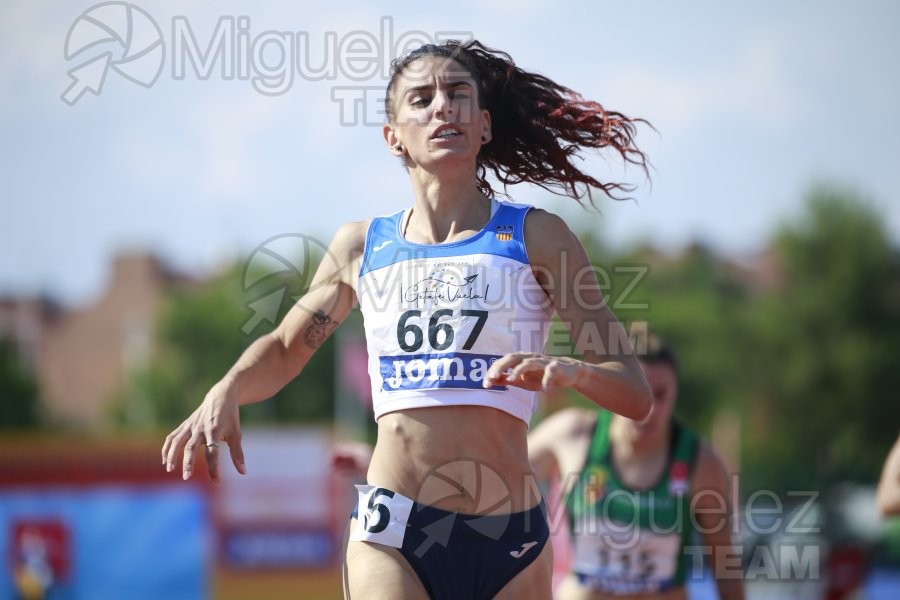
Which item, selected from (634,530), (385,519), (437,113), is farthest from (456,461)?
(634,530)

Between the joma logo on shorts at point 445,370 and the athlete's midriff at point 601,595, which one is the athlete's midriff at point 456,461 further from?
the athlete's midriff at point 601,595

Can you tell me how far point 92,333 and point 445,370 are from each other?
65016 millimetres

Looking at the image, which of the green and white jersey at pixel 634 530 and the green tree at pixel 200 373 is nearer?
the green and white jersey at pixel 634 530

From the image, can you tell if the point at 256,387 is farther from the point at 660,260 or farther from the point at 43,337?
the point at 43,337

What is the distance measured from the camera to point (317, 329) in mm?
4531

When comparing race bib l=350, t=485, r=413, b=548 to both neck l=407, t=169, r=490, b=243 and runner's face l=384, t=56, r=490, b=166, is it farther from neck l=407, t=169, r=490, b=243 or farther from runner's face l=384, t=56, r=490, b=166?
runner's face l=384, t=56, r=490, b=166

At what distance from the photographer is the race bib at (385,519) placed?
4070 millimetres

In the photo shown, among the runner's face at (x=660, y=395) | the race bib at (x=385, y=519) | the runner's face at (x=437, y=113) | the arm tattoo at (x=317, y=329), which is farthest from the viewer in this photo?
the runner's face at (x=660, y=395)

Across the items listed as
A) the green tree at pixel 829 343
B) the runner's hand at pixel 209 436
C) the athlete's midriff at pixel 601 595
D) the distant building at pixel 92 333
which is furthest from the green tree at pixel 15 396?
the runner's hand at pixel 209 436

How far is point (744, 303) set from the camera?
54.1m

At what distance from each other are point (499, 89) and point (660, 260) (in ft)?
193

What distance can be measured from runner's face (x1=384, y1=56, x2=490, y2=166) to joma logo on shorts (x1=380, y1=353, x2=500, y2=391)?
0.77 meters

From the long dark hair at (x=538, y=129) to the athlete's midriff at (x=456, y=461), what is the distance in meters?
1.23

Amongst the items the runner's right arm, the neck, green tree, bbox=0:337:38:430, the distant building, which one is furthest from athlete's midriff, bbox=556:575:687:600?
the distant building
